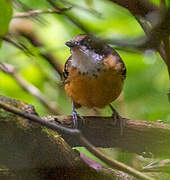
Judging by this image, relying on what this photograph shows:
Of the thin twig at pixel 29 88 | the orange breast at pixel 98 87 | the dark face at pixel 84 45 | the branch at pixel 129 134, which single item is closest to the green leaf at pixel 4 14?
the branch at pixel 129 134

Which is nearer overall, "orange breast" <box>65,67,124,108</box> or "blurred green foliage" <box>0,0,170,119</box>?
"orange breast" <box>65,67,124,108</box>

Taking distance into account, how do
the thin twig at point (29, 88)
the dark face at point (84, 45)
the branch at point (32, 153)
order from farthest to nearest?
the thin twig at point (29, 88) → the dark face at point (84, 45) → the branch at point (32, 153)

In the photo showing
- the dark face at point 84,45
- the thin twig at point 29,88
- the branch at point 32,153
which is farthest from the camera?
the thin twig at point 29,88

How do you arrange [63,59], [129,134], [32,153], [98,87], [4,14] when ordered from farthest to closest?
[63,59]
[98,87]
[129,134]
[4,14]
[32,153]

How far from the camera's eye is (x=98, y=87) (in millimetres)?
2777

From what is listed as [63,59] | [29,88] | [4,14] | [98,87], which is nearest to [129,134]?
[98,87]

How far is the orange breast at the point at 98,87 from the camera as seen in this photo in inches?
109

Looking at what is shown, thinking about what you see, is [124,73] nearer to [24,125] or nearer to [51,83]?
[51,83]

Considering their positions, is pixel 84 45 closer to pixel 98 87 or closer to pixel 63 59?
pixel 98 87

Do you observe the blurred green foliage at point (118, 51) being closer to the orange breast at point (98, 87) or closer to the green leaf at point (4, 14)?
the orange breast at point (98, 87)

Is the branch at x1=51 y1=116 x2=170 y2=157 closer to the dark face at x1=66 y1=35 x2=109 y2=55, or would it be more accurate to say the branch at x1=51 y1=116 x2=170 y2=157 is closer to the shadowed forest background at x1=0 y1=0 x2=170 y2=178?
the shadowed forest background at x1=0 y1=0 x2=170 y2=178

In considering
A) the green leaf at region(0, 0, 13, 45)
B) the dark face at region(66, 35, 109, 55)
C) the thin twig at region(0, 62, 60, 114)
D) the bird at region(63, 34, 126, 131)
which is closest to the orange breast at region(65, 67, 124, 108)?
the bird at region(63, 34, 126, 131)

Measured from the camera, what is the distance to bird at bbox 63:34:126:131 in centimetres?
278

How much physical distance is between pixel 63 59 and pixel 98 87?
112cm
